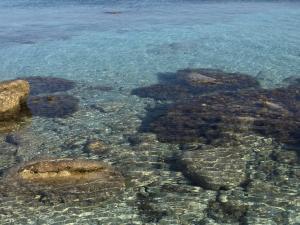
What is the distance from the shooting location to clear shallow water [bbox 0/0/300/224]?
10281 mm

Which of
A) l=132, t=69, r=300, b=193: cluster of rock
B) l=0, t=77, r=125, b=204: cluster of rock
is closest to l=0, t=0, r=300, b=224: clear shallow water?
l=0, t=77, r=125, b=204: cluster of rock

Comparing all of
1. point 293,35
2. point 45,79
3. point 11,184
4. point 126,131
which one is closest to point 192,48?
point 293,35

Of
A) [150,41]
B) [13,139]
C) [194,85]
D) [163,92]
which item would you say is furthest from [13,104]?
[150,41]

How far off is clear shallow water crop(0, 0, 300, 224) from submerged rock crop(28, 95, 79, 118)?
15.6 inches

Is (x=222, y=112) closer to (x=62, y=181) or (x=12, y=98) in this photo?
(x=62, y=181)

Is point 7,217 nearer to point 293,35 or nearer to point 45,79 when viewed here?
point 45,79

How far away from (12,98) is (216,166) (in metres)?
8.95

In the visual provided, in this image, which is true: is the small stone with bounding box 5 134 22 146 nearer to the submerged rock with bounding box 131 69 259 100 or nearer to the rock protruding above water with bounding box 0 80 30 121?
the rock protruding above water with bounding box 0 80 30 121

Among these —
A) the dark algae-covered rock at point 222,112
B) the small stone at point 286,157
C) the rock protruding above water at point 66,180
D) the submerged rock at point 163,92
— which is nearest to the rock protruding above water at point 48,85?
the submerged rock at point 163,92

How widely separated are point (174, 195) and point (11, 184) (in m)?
4.12

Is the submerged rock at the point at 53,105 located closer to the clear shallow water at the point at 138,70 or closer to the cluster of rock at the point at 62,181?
the clear shallow water at the point at 138,70

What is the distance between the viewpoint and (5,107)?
1688 cm

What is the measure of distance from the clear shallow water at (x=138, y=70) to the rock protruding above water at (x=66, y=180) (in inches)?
14.0

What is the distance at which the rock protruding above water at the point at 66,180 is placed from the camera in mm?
10773
